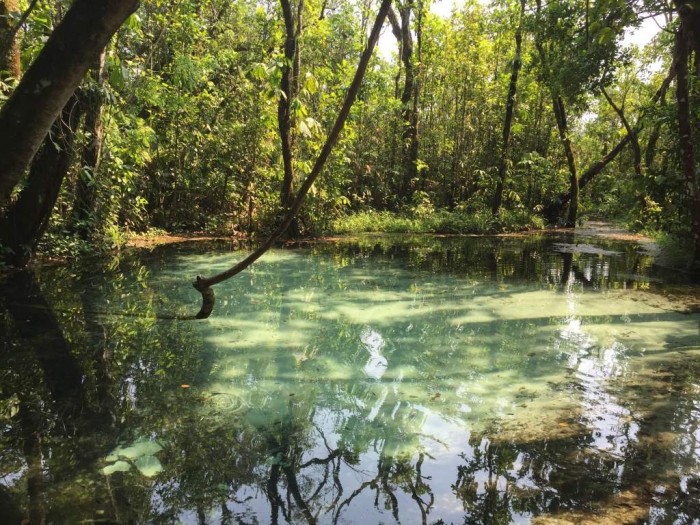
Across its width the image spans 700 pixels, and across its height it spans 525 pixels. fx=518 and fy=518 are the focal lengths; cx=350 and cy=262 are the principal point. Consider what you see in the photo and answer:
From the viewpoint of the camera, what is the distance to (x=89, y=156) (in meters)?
8.23

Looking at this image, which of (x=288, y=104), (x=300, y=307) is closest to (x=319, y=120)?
(x=288, y=104)

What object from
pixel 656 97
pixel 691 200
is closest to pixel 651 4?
pixel 691 200

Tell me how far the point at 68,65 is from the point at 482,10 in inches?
627

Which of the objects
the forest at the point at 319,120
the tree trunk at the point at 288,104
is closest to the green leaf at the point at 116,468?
the forest at the point at 319,120

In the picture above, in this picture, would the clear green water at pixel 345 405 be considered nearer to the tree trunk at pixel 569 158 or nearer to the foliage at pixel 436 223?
the foliage at pixel 436 223

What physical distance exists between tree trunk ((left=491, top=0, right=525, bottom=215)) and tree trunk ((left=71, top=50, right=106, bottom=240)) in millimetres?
10641

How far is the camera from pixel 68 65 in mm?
2014

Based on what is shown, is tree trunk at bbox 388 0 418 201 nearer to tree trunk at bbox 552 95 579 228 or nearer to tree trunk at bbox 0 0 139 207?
tree trunk at bbox 552 95 579 228

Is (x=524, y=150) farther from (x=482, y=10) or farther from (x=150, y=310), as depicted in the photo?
(x=150, y=310)

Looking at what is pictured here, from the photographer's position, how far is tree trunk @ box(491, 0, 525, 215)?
14.0 m

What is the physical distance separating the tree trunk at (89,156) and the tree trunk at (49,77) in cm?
498

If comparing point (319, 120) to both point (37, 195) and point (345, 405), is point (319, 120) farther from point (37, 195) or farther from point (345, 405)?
point (345, 405)

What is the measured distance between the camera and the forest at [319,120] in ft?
14.9

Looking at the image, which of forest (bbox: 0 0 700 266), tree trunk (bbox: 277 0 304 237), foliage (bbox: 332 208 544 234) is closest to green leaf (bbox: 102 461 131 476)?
forest (bbox: 0 0 700 266)
